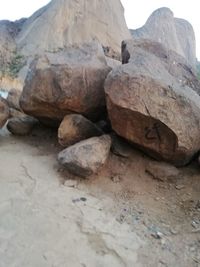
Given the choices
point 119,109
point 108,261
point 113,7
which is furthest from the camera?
point 113,7

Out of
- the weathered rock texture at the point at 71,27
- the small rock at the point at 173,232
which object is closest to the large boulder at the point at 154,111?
the small rock at the point at 173,232

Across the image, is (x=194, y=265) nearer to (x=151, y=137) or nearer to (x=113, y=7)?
(x=151, y=137)

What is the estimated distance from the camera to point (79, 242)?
261 centimetres

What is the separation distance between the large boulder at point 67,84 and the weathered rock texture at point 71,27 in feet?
42.3

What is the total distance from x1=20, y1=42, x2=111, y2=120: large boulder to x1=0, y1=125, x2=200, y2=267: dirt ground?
2.10ft

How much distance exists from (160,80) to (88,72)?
96 centimetres

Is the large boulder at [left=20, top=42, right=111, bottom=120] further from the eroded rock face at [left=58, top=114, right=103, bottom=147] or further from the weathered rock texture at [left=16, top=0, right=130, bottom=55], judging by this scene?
the weathered rock texture at [left=16, top=0, right=130, bottom=55]

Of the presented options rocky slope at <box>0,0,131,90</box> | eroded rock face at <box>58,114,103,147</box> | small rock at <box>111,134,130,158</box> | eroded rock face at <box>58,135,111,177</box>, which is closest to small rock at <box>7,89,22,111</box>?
eroded rock face at <box>58,114,103,147</box>

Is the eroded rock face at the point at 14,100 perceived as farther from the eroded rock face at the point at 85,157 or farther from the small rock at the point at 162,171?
the small rock at the point at 162,171

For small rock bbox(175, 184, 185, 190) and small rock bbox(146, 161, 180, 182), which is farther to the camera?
small rock bbox(146, 161, 180, 182)

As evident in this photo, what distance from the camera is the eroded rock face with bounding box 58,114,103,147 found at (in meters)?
4.11

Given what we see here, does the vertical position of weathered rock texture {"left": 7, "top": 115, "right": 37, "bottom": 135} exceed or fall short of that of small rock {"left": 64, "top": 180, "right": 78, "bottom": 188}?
it falls short

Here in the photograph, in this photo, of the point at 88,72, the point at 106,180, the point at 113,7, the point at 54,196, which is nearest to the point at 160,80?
the point at 88,72

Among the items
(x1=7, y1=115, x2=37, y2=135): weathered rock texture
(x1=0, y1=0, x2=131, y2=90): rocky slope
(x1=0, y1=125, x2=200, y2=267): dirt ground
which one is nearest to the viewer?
(x1=0, y1=125, x2=200, y2=267): dirt ground
